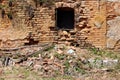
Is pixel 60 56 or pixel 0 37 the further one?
pixel 0 37

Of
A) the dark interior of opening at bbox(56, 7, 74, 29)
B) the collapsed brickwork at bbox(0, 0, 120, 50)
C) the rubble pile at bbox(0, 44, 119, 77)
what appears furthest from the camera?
the dark interior of opening at bbox(56, 7, 74, 29)

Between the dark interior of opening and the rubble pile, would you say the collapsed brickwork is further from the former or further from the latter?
the rubble pile

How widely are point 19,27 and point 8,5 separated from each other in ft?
2.35

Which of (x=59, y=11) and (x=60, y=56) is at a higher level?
(x=59, y=11)

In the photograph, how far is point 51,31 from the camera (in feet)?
36.0

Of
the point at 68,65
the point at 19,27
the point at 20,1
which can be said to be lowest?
the point at 68,65

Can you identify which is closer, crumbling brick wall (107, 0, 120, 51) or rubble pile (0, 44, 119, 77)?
rubble pile (0, 44, 119, 77)

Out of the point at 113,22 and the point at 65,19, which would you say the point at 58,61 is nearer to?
the point at 65,19

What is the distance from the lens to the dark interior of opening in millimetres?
11164

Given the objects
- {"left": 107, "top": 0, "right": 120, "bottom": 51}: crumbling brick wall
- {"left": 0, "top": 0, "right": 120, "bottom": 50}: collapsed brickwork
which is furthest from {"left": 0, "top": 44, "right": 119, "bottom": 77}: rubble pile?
{"left": 107, "top": 0, "right": 120, "bottom": 51}: crumbling brick wall

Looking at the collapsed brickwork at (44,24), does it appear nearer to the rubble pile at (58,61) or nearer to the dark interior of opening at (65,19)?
the dark interior of opening at (65,19)

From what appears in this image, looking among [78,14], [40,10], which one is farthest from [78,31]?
[40,10]

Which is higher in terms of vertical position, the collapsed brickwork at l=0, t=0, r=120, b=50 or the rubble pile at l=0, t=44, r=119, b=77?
the collapsed brickwork at l=0, t=0, r=120, b=50

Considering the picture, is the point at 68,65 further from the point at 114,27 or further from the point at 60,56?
the point at 114,27
